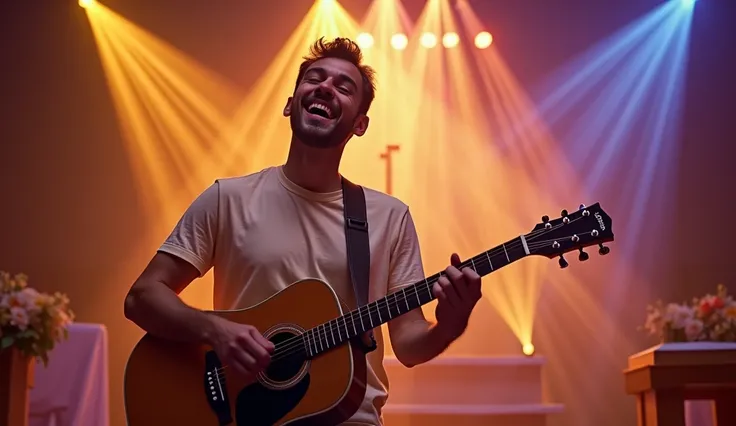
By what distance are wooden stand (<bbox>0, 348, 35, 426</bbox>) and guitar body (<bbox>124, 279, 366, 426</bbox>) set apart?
59.6 inches

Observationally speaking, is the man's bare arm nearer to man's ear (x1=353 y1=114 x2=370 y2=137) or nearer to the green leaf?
man's ear (x1=353 y1=114 x2=370 y2=137)

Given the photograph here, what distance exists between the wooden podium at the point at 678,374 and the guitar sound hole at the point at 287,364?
199 centimetres

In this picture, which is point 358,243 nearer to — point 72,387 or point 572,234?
point 572,234

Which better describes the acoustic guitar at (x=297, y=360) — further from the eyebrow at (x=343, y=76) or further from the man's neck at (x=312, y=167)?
the eyebrow at (x=343, y=76)

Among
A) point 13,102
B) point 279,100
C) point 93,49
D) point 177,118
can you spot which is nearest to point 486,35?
point 279,100

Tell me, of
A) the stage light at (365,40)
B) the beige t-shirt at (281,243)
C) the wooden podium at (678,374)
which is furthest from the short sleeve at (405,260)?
the stage light at (365,40)

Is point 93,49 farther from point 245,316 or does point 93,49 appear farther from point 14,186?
point 245,316

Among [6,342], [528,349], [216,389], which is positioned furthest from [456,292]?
[528,349]

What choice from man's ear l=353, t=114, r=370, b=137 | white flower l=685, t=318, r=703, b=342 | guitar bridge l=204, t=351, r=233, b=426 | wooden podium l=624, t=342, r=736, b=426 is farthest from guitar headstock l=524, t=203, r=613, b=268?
white flower l=685, t=318, r=703, b=342

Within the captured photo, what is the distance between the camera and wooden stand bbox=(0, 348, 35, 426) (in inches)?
133

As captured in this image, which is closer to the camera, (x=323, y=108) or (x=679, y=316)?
(x=323, y=108)

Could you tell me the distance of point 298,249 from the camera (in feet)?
7.61

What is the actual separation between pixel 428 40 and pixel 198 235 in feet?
13.4

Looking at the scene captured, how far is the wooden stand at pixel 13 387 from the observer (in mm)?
3377
